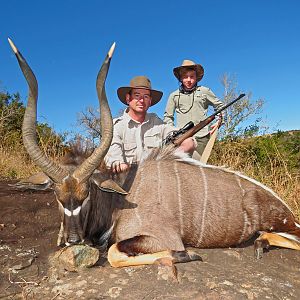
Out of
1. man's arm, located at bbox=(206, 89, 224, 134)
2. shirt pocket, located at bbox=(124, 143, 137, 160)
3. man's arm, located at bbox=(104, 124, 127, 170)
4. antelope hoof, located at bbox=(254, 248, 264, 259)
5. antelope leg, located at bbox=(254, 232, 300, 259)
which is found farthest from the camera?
man's arm, located at bbox=(206, 89, 224, 134)

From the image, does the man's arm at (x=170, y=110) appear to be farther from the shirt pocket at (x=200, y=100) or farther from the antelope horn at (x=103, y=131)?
the antelope horn at (x=103, y=131)

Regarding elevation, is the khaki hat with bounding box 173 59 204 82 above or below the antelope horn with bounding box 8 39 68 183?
above

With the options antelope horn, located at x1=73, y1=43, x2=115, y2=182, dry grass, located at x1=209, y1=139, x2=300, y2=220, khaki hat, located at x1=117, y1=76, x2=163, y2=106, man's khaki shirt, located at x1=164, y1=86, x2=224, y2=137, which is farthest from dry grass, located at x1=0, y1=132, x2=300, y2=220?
antelope horn, located at x1=73, y1=43, x2=115, y2=182

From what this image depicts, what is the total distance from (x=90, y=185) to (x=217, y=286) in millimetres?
1168

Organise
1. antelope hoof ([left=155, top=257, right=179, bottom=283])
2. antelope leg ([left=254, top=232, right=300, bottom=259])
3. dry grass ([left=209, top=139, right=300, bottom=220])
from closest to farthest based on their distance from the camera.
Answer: antelope hoof ([left=155, top=257, right=179, bottom=283])
antelope leg ([left=254, top=232, right=300, bottom=259])
dry grass ([left=209, top=139, right=300, bottom=220])

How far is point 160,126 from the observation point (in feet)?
14.8

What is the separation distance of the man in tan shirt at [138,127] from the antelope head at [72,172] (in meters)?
1.13

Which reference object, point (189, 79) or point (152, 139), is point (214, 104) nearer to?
point (189, 79)

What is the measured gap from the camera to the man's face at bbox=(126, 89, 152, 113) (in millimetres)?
4328

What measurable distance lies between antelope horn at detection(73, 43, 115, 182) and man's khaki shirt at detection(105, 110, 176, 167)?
105cm

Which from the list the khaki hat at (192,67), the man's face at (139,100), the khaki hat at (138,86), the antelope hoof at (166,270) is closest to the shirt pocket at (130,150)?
the man's face at (139,100)


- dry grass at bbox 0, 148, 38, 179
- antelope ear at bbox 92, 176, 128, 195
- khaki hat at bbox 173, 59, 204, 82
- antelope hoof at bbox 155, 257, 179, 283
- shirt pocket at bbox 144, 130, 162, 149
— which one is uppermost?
khaki hat at bbox 173, 59, 204, 82

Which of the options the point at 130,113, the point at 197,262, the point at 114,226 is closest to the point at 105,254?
the point at 114,226

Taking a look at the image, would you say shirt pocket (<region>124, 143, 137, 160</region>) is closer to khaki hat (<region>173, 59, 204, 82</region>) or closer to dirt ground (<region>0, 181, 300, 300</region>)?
dirt ground (<region>0, 181, 300, 300</region>)
